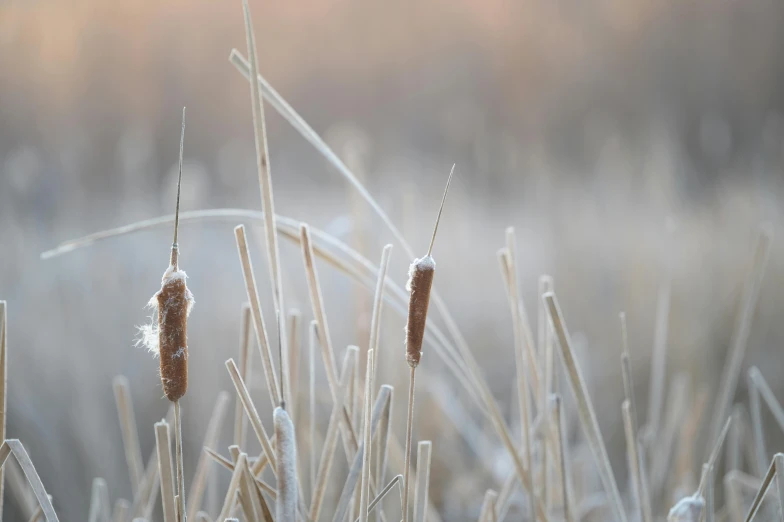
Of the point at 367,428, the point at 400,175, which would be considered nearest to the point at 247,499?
the point at 367,428

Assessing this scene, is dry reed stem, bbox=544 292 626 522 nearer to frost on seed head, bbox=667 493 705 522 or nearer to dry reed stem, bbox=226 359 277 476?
frost on seed head, bbox=667 493 705 522

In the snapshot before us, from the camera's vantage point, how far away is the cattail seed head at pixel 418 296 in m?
0.36

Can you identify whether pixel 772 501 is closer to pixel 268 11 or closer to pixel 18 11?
pixel 18 11

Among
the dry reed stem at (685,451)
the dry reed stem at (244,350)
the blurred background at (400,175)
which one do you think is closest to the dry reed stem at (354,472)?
the dry reed stem at (244,350)

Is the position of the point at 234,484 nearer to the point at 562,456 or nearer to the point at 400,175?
the point at 562,456

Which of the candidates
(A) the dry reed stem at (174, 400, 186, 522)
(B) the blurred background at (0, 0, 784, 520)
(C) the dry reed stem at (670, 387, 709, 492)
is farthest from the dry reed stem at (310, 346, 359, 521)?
(C) the dry reed stem at (670, 387, 709, 492)

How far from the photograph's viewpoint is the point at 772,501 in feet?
2.81

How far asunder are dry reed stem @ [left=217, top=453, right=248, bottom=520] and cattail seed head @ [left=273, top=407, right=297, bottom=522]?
44mm

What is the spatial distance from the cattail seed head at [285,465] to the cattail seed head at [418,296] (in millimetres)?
87

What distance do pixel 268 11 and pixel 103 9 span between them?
91cm

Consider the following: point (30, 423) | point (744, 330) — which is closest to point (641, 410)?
point (744, 330)

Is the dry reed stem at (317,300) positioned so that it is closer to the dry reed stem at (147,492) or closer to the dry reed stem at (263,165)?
the dry reed stem at (263,165)

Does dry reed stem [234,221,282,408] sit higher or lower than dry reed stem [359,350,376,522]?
higher

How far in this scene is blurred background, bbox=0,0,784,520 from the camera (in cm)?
163
